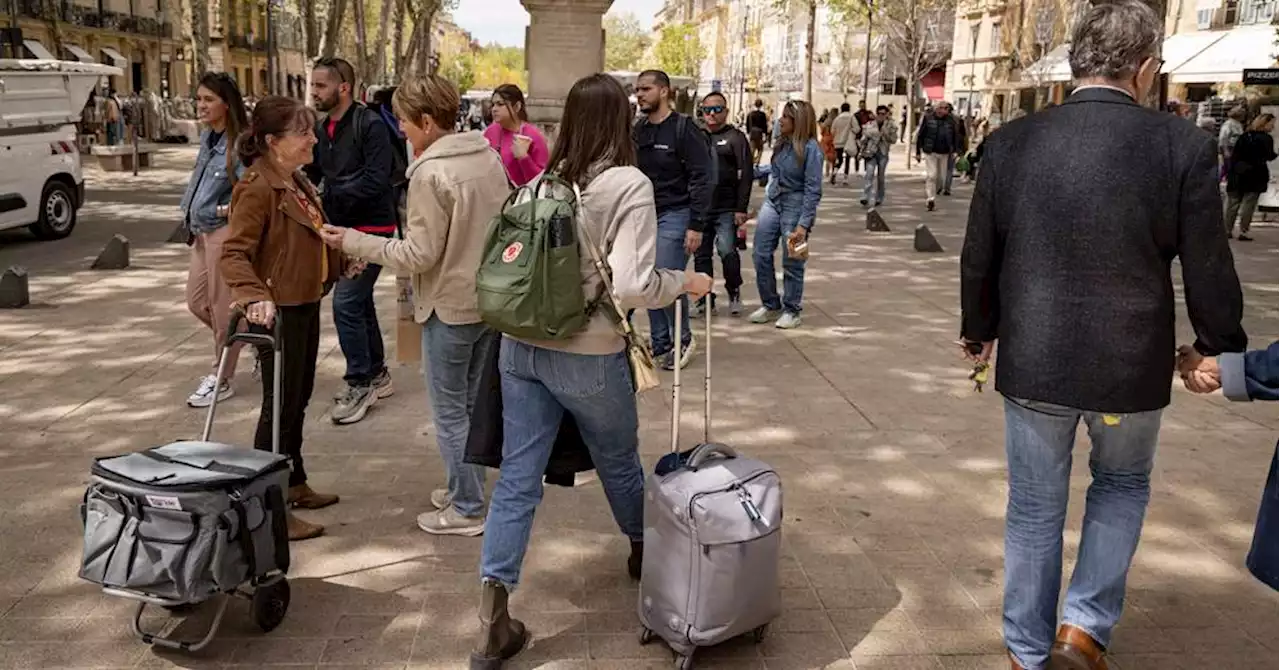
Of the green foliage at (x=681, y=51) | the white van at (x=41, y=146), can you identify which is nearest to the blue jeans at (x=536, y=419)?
the white van at (x=41, y=146)

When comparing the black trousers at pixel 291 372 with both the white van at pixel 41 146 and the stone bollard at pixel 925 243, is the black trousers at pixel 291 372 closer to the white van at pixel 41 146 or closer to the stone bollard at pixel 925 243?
the white van at pixel 41 146

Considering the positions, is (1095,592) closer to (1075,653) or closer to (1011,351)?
(1075,653)

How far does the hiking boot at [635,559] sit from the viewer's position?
3.92 m

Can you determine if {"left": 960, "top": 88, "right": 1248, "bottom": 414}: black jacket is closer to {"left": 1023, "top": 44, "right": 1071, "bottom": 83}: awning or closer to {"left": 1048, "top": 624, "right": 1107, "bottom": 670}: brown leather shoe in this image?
{"left": 1048, "top": 624, "right": 1107, "bottom": 670}: brown leather shoe

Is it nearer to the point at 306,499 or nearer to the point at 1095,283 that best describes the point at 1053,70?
the point at 306,499

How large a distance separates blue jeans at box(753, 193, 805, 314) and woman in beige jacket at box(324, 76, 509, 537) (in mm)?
4536

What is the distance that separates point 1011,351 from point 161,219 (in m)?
14.5

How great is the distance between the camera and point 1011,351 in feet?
9.99

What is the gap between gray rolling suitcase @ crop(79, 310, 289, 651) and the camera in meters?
3.15

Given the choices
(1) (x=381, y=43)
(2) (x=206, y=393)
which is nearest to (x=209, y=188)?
(2) (x=206, y=393)

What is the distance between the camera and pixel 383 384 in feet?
21.2

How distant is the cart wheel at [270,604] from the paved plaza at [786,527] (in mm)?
59

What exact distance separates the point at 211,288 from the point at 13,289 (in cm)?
417

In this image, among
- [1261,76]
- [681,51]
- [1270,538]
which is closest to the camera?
[1270,538]
